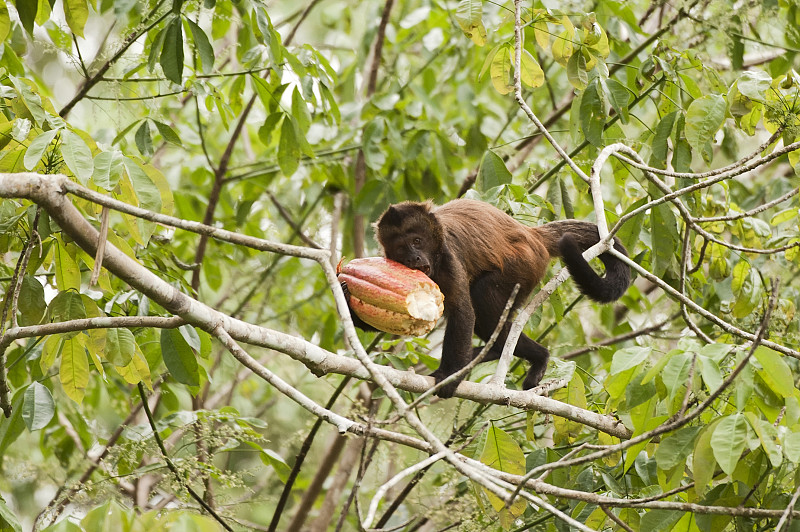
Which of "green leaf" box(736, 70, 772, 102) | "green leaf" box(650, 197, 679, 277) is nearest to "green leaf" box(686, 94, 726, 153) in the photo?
"green leaf" box(736, 70, 772, 102)

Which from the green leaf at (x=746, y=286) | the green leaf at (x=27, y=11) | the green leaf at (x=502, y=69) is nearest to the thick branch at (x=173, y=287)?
the green leaf at (x=27, y=11)

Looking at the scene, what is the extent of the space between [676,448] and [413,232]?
2.10m

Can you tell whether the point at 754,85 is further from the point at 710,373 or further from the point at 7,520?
the point at 7,520

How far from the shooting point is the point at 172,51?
13.0 feet

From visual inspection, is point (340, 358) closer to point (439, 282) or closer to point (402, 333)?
point (402, 333)

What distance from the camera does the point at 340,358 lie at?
3156 millimetres

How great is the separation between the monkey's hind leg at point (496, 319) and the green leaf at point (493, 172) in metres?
0.58

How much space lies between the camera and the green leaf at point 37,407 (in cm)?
330

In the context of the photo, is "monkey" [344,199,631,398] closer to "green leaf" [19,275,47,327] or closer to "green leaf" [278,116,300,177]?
"green leaf" [278,116,300,177]

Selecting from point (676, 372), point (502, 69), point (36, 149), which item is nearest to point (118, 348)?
point (36, 149)

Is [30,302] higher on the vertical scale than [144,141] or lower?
lower

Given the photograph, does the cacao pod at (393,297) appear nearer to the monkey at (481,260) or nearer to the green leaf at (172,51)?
the monkey at (481,260)

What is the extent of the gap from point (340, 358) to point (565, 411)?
3.71ft

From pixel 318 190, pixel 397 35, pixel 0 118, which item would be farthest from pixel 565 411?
pixel 397 35
